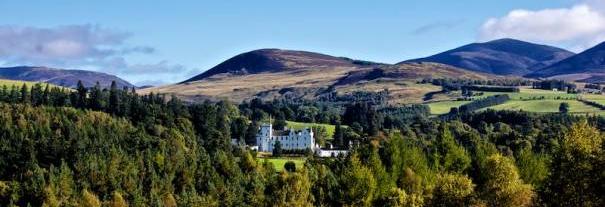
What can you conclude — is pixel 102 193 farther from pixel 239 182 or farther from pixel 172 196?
pixel 239 182

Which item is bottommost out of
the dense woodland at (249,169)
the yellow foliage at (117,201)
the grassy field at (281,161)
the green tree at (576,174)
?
the grassy field at (281,161)

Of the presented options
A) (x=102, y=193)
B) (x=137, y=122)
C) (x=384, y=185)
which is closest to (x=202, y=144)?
(x=137, y=122)

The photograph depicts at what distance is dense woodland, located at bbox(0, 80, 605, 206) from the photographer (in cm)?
5536

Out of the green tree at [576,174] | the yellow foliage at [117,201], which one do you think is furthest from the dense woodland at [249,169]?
the yellow foliage at [117,201]

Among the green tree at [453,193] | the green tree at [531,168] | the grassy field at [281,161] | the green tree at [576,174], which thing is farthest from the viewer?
the grassy field at [281,161]

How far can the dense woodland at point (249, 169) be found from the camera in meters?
55.4

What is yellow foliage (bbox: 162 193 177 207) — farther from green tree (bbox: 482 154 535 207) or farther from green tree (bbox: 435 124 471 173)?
green tree (bbox: 482 154 535 207)

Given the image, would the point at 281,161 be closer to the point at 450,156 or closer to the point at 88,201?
the point at 88,201

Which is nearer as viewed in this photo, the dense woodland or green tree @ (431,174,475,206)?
the dense woodland

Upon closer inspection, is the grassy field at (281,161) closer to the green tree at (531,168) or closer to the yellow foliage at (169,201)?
the yellow foliage at (169,201)

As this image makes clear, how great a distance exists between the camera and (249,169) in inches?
5866

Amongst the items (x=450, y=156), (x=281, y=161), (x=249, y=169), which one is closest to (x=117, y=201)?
(x=249, y=169)

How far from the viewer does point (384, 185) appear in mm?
93812

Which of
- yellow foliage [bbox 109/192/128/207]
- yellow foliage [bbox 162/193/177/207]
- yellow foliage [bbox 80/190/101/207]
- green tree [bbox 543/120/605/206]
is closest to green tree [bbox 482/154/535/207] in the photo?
green tree [bbox 543/120/605/206]
